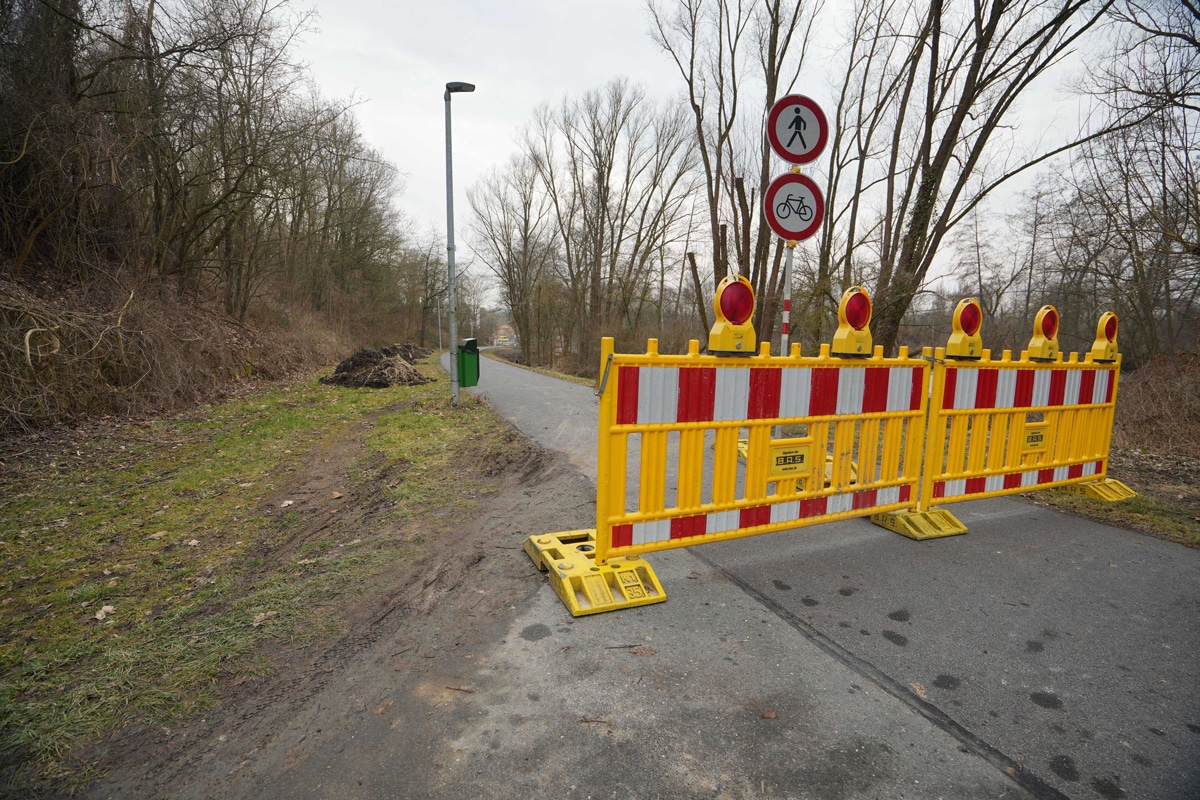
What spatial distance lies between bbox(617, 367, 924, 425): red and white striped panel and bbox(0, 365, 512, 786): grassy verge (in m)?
2.24

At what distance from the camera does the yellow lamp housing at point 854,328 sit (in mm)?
4074

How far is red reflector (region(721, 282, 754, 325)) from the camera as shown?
3.57m

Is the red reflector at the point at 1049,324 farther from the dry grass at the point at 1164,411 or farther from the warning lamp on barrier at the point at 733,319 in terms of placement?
the dry grass at the point at 1164,411

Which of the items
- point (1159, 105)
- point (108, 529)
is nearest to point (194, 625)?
point (108, 529)

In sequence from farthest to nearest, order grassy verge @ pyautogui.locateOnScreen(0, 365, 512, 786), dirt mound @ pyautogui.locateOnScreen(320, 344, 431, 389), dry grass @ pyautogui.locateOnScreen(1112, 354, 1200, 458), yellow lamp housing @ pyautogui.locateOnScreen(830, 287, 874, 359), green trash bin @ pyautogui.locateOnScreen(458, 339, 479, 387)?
1. dirt mound @ pyautogui.locateOnScreen(320, 344, 431, 389)
2. green trash bin @ pyautogui.locateOnScreen(458, 339, 479, 387)
3. dry grass @ pyautogui.locateOnScreen(1112, 354, 1200, 458)
4. yellow lamp housing @ pyautogui.locateOnScreen(830, 287, 874, 359)
5. grassy verge @ pyautogui.locateOnScreen(0, 365, 512, 786)

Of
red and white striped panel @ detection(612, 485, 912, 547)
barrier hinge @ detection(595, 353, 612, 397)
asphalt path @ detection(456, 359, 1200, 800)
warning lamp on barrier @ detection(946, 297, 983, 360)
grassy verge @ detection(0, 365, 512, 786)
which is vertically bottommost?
grassy verge @ detection(0, 365, 512, 786)

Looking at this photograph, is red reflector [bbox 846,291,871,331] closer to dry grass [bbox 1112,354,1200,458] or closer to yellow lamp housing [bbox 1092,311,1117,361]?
yellow lamp housing [bbox 1092,311,1117,361]

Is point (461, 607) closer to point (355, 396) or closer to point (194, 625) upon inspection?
point (194, 625)

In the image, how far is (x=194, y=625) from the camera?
10.3 ft

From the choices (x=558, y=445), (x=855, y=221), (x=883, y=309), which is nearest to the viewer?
(x=558, y=445)

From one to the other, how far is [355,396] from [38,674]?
11.3 metres

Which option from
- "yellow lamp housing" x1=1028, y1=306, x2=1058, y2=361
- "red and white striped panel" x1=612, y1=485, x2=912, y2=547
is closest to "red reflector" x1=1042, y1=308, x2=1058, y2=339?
"yellow lamp housing" x1=1028, y1=306, x2=1058, y2=361

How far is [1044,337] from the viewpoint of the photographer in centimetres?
512

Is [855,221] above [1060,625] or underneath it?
above
